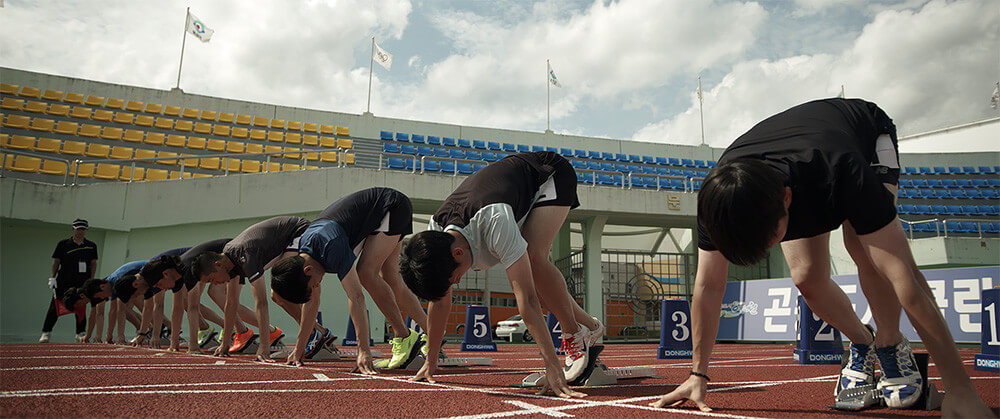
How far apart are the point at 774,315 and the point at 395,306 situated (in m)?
8.23

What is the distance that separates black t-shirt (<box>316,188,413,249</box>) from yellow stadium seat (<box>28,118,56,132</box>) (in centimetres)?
1688

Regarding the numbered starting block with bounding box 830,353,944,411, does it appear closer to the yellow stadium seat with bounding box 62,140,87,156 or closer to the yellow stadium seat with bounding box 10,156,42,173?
the yellow stadium seat with bounding box 10,156,42,173

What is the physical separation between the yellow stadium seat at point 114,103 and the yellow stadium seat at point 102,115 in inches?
16.6

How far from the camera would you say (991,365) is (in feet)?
15.5

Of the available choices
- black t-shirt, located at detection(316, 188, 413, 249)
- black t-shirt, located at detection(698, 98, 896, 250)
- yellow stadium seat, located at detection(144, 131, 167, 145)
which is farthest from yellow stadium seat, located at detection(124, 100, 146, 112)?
black t-shirt, located at detection(698, 98, 896, 250)

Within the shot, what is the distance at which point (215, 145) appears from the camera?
61.0ft

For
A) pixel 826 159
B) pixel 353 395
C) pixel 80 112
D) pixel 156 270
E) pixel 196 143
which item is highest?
pixel 80 112

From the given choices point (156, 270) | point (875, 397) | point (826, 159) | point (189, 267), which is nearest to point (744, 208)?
point (826, 159)

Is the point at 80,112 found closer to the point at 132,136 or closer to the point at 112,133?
the point at 112,133

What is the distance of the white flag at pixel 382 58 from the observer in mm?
24297

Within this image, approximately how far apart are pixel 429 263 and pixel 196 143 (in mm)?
18355

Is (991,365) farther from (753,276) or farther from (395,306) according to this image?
(753,276)

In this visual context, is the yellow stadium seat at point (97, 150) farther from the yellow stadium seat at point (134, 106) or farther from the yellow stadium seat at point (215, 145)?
the yellow stadium seat at point (215, 145)

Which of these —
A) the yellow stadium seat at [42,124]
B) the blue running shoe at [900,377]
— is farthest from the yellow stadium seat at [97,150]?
the blue running shoe at [900,377]
